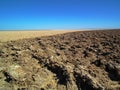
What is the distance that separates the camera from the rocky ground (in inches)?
191

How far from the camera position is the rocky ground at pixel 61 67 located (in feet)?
15.9

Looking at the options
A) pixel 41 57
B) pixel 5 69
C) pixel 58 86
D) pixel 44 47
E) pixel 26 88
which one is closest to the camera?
pixel 26 88

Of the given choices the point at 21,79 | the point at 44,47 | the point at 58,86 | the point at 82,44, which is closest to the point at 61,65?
the point at 58,86

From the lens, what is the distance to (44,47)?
7699 millimetres

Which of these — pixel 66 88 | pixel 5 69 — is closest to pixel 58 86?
pixel 66 88

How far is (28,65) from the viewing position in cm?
593

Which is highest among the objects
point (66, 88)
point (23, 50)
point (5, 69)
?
point (23, 50)

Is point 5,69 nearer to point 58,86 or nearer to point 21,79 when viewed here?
point 21,79

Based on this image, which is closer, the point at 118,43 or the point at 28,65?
the point at 28,65

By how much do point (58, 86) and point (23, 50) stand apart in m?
3.14

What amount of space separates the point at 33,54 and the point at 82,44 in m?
2.92

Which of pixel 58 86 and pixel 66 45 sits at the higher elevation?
pixel 66 45

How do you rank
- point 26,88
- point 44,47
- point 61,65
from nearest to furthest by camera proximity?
1. point 26,88
2. point 61,65
3. point 44,47

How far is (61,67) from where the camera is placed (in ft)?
18.8
